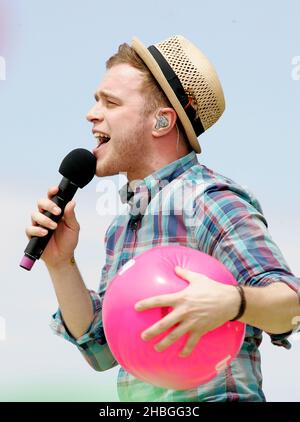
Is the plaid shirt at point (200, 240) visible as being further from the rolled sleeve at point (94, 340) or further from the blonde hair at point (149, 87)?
the blonde hair at point (149, 87)

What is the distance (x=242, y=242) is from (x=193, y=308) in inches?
25.1

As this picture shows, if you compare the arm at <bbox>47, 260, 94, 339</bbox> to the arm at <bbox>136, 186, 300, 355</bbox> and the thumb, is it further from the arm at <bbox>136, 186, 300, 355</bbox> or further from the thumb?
the arm at <bbox>136, 186, 300, 355</bbox>

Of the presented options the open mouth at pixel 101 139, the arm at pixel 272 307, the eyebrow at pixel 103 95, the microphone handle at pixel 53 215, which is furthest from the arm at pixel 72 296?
the arm at pixel 272 307

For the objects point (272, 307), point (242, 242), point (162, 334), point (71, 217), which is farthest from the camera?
point (71, 217)

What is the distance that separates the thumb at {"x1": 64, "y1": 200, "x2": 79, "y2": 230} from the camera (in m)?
3.68

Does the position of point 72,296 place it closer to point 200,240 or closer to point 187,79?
point 200,240

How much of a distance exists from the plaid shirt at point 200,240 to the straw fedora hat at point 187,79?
0.20m

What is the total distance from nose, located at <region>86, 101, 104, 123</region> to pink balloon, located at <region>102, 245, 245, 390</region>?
1101 mm

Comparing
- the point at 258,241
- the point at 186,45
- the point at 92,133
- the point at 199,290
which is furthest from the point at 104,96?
the point at 199,290

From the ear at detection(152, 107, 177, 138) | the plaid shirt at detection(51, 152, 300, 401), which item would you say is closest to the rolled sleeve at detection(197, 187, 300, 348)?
the plaid shirt at detection(51, 152, 300, 401)

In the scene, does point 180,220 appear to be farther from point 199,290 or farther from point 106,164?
point 199,290

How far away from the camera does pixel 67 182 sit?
354 centimetres

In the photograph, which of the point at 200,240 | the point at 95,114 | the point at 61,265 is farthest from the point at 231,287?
the point at 95,114
